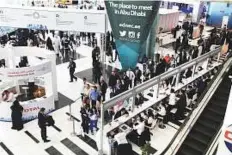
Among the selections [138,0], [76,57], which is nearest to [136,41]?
[138,0]

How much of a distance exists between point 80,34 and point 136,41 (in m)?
13.3

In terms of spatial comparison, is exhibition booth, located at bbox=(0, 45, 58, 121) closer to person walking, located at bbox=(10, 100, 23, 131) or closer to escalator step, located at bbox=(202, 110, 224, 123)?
person walking, located at bbox=(10, 100, 23, 131)

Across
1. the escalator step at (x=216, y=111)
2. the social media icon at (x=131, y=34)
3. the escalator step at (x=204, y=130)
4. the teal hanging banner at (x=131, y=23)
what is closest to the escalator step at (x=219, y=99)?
the escalator step at (x=216, y=111)

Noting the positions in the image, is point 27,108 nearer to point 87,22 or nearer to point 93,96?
point 93,96

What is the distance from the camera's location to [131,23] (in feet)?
20.7

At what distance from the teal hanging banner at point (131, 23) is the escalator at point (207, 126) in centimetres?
259

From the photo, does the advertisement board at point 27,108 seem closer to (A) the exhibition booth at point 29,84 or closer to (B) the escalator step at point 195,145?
(A) the exhibition booth at point 29,84

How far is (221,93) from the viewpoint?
317 inches

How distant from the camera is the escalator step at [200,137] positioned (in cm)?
700

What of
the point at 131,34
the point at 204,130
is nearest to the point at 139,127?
the point at 204,130

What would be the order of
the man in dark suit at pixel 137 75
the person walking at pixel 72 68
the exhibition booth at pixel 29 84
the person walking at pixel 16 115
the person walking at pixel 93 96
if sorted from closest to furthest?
the person walking at pixel 16 115 → the exhibition booth at pixel 29 84 → the person walking at pixel 93 96 → the man in dark suit at pixel 137 75 → the person walking at pixel 72 68

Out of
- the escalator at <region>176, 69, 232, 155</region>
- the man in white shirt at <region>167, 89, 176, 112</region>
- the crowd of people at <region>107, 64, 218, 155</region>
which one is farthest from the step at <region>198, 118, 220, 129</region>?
the man in white shirt at <region>167, 89, 176, 112</region>

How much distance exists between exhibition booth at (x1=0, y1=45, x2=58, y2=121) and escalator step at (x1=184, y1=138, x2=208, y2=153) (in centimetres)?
508

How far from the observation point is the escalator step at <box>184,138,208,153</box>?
6.85m
